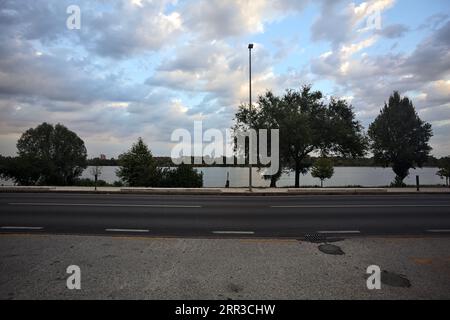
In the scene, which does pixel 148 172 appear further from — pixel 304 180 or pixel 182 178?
pixel 304 180

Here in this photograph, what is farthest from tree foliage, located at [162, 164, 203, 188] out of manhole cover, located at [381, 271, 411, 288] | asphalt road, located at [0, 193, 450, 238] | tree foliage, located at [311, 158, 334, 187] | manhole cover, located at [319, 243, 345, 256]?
manhole cover, located at [381, 271, 411, 288]

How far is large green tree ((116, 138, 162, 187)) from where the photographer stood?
23.8 metres

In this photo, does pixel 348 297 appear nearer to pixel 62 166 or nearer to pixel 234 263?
pixel 234 263

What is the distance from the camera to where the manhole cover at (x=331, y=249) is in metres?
5.73

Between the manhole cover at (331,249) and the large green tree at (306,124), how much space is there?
1789 centimetres

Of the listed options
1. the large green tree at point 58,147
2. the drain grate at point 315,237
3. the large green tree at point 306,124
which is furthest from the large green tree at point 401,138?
the large green tree at point 58,147

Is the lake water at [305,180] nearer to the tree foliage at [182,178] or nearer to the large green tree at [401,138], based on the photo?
the tree foliage at [182,178]

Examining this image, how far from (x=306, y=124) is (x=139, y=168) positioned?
14502 millimetres

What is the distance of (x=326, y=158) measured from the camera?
27812 millimetres

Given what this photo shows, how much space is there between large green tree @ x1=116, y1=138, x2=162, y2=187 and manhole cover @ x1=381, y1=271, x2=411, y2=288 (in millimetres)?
20655

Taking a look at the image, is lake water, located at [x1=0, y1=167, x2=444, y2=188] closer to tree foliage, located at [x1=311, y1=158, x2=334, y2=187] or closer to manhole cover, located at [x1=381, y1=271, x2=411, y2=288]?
tree foliage, located at [x1=311, y1=158, x2=334, y2=187]

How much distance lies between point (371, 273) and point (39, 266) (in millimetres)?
5580
